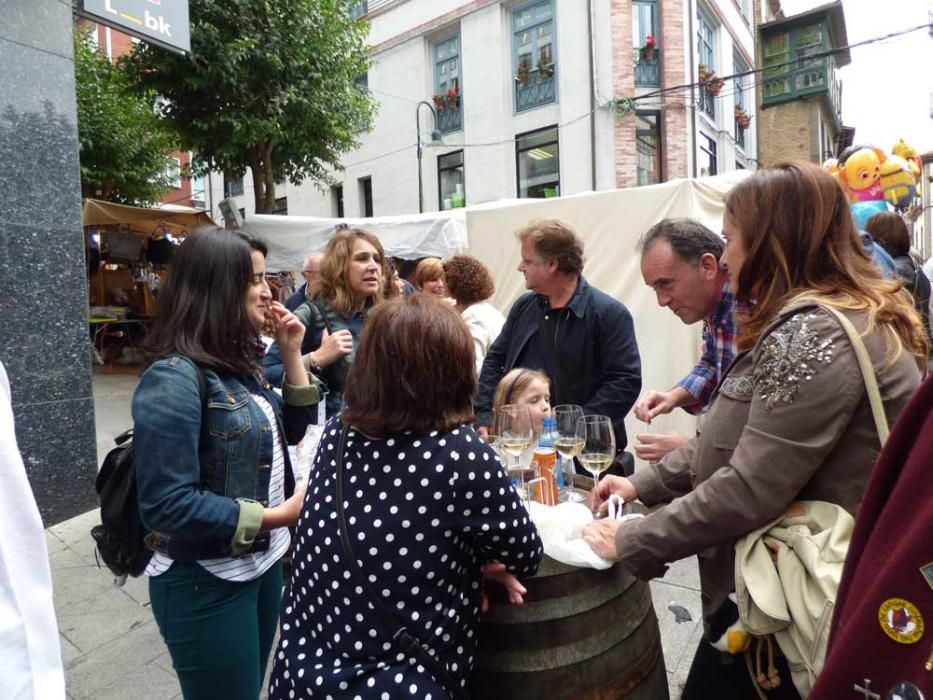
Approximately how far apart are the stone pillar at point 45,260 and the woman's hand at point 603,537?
3.72 metres

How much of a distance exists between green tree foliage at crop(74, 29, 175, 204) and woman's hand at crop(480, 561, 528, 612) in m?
13.7

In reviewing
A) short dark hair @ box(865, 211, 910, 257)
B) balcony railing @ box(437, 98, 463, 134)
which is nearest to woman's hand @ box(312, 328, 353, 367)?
short dark hair @ box(865, 211, 910, 257)

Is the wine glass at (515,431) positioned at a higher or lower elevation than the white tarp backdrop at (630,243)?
lower

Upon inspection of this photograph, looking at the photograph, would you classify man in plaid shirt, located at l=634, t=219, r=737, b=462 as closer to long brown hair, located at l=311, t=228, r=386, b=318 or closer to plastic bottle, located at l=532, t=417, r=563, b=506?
plastic bottle, located at l=532, t=417, r=563, b=506

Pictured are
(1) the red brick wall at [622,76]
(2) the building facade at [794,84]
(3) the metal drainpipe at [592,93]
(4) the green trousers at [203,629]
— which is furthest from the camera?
(2) the building facade at [794,84]

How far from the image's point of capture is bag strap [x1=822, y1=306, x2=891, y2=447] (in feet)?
3.89

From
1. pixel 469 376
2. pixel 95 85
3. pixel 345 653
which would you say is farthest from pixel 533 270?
pixel 95 85

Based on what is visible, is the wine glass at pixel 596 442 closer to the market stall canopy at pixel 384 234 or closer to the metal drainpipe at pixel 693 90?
the market stall canopy at pixel 384 234

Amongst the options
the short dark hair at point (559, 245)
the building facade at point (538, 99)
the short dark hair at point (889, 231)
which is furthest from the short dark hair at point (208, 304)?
the building facade at point (538, 99)

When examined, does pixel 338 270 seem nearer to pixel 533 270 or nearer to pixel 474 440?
pixel 533 270

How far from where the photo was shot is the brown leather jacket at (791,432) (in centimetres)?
120

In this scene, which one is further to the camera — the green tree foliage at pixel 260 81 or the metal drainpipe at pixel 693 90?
the metal drainpipe at pixel 693 90

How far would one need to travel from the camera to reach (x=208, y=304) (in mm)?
1705

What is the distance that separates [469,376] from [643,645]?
872 mm
